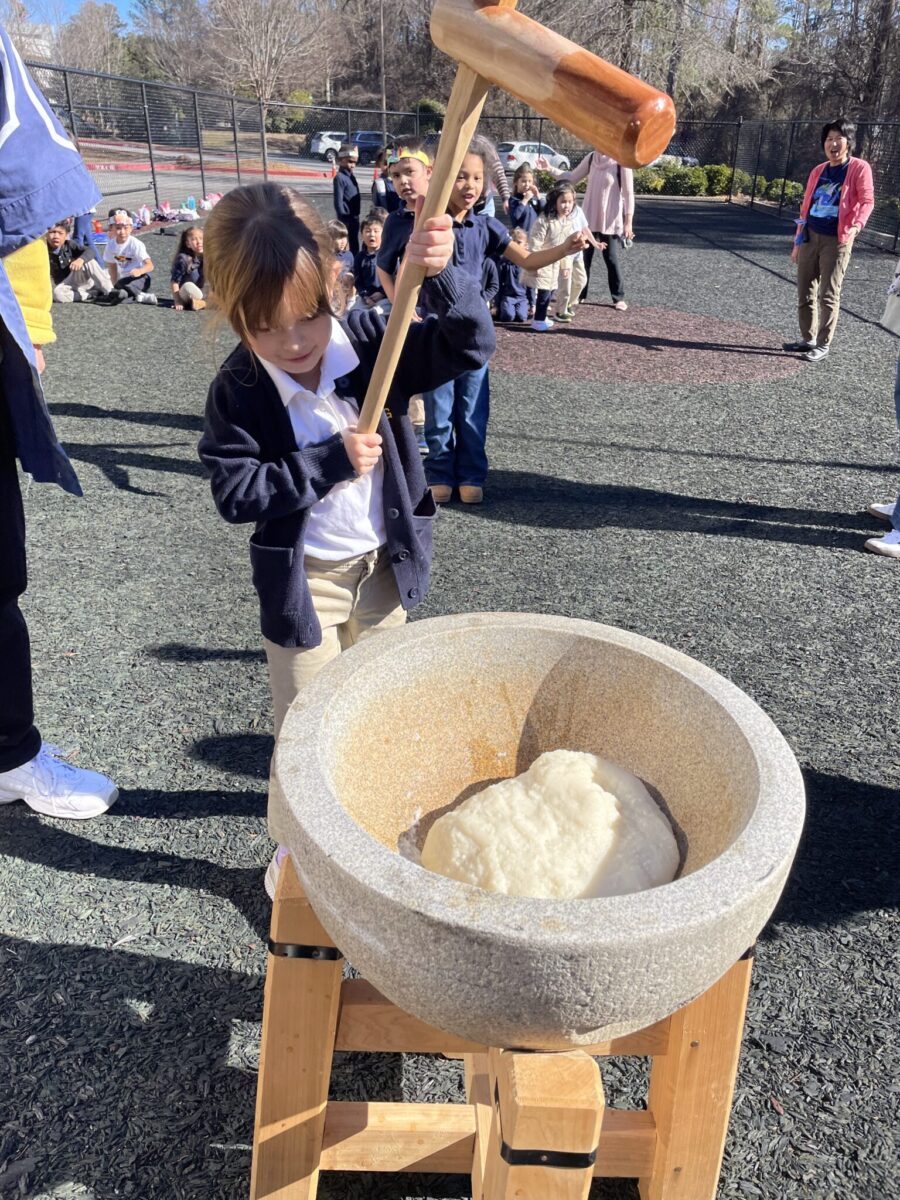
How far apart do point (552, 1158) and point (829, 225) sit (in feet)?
25.4

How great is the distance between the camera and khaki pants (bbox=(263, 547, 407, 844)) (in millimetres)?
1957

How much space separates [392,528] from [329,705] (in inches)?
26.6

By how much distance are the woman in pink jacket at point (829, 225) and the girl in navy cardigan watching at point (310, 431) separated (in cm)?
651

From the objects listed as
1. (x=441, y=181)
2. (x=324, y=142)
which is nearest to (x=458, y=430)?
(x=441, y=181)

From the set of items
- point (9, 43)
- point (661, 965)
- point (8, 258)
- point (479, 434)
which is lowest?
point (479, 434)

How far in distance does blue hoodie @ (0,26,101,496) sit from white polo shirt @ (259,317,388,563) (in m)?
0.71

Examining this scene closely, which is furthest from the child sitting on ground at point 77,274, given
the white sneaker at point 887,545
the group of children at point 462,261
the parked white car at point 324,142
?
the parked white car at point 324,142

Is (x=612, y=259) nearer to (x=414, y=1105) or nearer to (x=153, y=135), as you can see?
(x=414, y=1105)

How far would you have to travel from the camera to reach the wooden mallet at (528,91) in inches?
36.1

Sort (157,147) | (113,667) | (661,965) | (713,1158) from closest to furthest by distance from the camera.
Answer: (661,965)
(713,1158)
(113,667)
(157,147)

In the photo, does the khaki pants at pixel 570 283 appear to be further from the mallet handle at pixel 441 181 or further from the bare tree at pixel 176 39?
the bare tree at pixel 176 39

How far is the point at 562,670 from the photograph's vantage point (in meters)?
1.53

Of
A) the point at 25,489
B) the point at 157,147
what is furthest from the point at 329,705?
the point at 157,147

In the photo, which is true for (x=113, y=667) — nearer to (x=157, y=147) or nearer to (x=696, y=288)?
(x=696, y=288)
